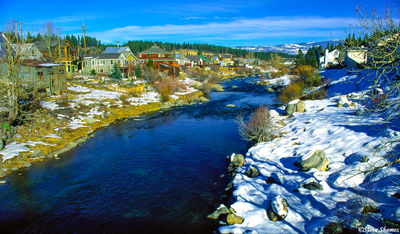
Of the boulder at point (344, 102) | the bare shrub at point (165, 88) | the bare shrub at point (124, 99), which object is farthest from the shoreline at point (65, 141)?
the boulder at point (344, 102)

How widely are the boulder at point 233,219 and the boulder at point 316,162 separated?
5.95m

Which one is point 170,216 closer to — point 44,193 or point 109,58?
point 44,193

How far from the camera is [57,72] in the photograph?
1316 inches

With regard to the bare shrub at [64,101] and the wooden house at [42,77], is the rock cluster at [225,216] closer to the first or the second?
the bare shrub at [64,101]

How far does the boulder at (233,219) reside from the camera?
453 inches

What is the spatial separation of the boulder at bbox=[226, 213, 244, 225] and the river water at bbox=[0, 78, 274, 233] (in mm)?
847

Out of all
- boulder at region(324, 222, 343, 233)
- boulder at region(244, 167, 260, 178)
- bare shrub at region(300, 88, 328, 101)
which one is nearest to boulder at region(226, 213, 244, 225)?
boulder at region(324, 222, 343, 233)

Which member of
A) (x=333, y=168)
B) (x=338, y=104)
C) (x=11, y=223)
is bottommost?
(x=11, y=223)

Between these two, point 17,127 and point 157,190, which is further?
point 17,127

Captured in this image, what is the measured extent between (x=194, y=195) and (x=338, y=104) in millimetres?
22307

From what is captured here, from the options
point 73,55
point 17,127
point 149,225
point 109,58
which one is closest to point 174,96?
point 109,58

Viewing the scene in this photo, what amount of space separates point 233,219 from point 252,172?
4.84 metres

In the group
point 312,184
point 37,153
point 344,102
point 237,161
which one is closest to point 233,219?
point 312,184

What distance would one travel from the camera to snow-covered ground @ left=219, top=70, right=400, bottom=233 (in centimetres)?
1038
